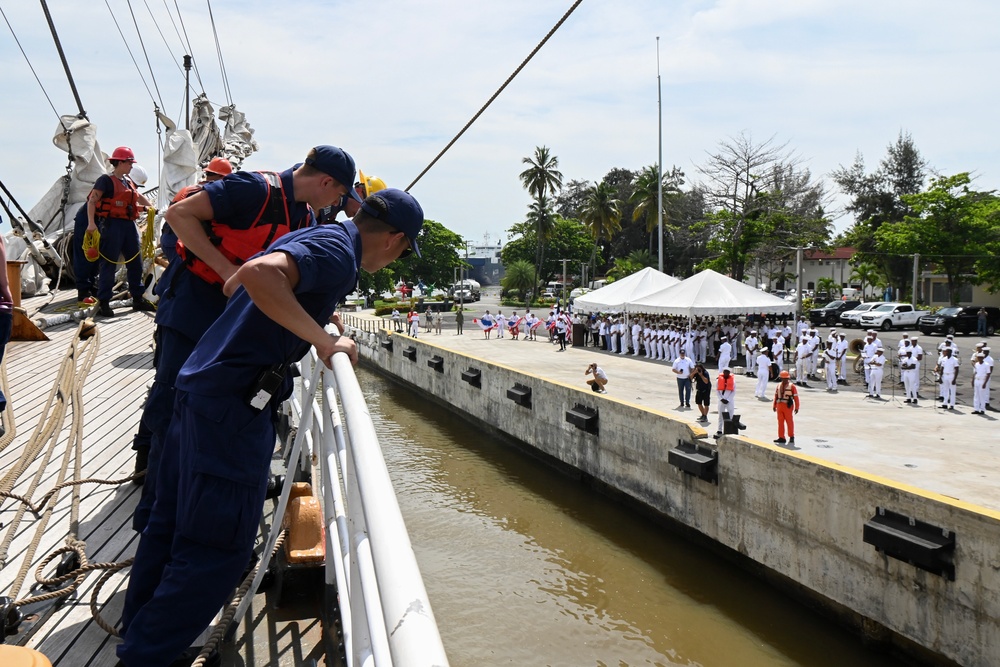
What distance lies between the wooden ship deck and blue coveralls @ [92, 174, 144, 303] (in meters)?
1.35

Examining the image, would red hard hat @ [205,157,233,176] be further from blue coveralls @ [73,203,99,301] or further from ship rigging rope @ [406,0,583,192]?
blue coveralls @ [73,203,99,301]

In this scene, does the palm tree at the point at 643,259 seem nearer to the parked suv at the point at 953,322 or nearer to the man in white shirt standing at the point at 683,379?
the parked suv at the point at 953,322

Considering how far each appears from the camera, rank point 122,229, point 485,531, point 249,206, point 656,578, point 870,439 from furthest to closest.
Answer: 1. point 485,531
2. point 870,439
3. point 656,578
4. point 122,229
5. point 249,206

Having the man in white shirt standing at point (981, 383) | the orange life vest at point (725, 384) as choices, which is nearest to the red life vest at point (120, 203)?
the orange life vest at point (725, 384)

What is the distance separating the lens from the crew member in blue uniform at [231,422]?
2.04 m

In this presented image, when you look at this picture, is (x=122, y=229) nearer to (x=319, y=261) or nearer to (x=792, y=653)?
(x=319, y=261)

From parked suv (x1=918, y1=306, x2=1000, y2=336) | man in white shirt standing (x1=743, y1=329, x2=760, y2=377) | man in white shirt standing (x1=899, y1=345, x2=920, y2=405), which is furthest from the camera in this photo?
parked suv (x1=918, y1=306, x2=1000, y2=336)

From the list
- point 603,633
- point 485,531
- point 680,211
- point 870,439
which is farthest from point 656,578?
point 680,211

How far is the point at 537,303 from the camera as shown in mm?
65375

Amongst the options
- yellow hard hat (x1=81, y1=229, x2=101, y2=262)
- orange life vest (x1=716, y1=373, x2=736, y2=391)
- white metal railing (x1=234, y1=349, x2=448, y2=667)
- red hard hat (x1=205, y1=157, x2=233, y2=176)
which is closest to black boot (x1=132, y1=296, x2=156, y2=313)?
yellow hard hat (x1=81, y1=229, x2=101, y2=262)

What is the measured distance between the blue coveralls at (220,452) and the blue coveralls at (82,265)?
21.8 feet

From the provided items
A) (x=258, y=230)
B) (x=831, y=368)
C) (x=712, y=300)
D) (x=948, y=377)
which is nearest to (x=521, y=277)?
(x=712, y=300)

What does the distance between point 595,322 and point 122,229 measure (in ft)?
78.5

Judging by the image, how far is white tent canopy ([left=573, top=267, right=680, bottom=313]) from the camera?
25078 millimetres
